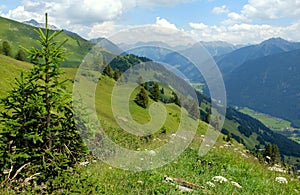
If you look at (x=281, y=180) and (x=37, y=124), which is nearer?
(x=37, y=124)

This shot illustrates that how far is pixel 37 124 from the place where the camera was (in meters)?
7.72

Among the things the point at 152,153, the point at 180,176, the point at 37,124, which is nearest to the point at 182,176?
the point at 180,176

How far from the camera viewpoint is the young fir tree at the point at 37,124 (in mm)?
7215

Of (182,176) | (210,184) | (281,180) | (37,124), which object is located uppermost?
(37,124)

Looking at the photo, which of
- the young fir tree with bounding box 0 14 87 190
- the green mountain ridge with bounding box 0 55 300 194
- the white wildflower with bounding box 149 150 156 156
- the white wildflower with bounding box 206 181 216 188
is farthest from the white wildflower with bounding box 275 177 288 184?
the young fir tree with bounding box 0 14 87 190

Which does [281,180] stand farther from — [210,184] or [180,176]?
[180,176]

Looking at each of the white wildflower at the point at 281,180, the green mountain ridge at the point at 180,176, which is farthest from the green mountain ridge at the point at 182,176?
the white wildflower at the point at 281,180

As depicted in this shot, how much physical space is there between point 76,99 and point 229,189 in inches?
184

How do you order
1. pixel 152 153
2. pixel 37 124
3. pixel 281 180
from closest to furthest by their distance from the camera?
pixel 37 124 → pixel 281 180 → pixel 152 153

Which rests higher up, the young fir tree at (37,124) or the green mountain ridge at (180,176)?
the young fir tree at (37,124)

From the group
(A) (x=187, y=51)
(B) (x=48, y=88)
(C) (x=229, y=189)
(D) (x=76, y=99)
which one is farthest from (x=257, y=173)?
(B) (x=48, y=88)

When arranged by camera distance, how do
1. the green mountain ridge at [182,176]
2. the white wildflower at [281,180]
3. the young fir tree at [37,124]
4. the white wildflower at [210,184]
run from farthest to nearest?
1. the white wildflower at [281,180]
2. the white wildflower at [210,184]
3. the green mountain ridge at [182,176]
4. the young fir tree at [37,124]

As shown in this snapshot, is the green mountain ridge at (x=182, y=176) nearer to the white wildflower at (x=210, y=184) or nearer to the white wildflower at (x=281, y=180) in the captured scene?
the white wildflower at (x=210, y=184)

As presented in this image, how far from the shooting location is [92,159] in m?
9.88
